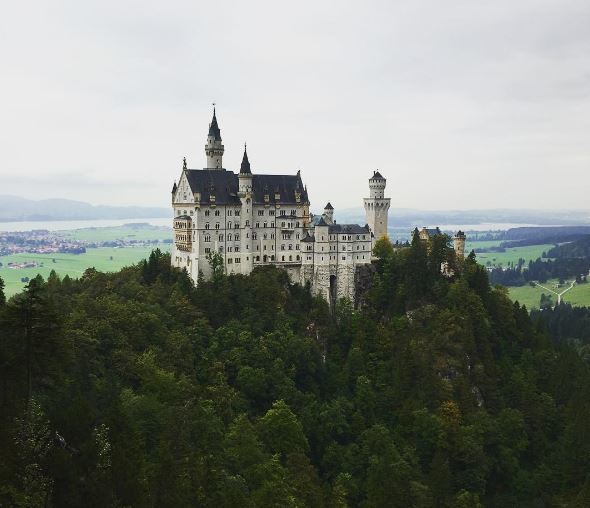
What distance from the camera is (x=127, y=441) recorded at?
41.8 m

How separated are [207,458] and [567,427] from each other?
48095 millimetres

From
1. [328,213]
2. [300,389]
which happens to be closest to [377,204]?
[328,213]

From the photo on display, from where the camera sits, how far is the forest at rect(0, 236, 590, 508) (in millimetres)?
44281

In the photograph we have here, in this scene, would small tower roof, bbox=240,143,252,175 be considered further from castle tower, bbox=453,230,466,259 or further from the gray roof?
castle tower, bbox=453,230,466,259

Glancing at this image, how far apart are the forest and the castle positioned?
2.68 meters

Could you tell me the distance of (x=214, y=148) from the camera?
339 ft

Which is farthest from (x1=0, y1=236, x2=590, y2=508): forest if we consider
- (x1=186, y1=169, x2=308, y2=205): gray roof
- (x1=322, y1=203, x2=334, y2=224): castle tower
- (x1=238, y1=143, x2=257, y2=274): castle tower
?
(x1=186, y1=169, x2=308, y2=205): gray roof

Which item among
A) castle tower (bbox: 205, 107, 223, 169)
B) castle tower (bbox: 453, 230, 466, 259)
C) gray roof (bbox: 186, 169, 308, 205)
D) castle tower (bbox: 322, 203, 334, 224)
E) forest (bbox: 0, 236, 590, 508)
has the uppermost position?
castle tower (bbox: 205, 107, 223, 169)

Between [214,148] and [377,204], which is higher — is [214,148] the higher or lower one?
the higher one

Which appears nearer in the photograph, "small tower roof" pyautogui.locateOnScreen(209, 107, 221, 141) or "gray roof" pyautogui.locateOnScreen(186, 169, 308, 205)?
"gray roof" pyautogui.locateOnScreen(186, 169, 308, 205)

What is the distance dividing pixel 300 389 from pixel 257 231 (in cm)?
2485

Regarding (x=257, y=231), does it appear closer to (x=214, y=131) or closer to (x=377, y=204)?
(x=214, y=131)

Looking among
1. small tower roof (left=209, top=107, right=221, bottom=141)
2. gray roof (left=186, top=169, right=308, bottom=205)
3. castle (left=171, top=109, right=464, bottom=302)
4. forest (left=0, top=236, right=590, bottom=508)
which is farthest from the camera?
small tower roof (left=209, top=107, right=221, bottom=141)

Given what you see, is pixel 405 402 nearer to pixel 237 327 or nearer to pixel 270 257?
pixel 237 327
